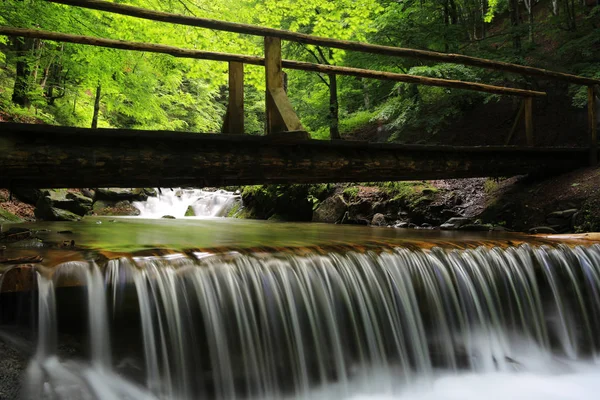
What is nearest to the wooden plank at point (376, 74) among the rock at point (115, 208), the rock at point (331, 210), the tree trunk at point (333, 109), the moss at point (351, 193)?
the moss at point (351, 193)

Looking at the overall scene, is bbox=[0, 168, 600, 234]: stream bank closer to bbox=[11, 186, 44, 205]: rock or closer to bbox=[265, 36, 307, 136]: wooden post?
bbox=[11, 186, 44, 205]: rock

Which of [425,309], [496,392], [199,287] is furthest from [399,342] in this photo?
[199,287]

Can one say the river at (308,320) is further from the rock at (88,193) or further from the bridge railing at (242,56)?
the rock at (88,193)

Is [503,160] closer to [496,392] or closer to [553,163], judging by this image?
[553,163]

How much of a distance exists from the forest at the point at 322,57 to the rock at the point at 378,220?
2540 mm

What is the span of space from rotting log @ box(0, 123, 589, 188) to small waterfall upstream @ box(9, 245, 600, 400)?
3.69ft

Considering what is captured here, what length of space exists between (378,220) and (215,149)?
5254mm

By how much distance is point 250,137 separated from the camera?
4.63 metres

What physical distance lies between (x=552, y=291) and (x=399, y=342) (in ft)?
6.72

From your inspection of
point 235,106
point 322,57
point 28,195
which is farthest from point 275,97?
point 28,195

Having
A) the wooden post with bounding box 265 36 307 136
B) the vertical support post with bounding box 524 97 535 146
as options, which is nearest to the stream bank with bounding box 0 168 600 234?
the vertical support post with bounding box 524 97 535 146

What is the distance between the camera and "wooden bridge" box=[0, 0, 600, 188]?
13.2 feet

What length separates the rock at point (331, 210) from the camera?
10203 millimetres

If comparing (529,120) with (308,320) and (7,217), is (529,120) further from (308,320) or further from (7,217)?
(7,217)
